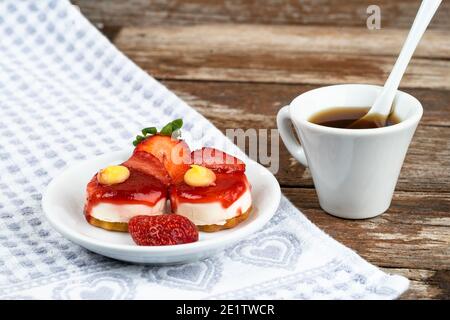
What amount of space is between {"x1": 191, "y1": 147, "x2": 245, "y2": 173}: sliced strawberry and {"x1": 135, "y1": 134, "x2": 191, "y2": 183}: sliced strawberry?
0.02m

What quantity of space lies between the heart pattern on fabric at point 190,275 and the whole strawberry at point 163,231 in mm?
34

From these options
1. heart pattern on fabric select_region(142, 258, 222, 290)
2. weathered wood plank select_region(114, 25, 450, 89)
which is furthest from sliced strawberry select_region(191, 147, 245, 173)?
weathered wood plank select_region(114, 25, 450, 89)

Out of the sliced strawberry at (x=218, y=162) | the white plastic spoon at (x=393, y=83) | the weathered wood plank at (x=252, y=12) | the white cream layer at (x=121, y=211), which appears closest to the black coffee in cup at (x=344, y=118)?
the white plastic spoon at (x=393, y=83)

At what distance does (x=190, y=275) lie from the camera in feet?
2.61

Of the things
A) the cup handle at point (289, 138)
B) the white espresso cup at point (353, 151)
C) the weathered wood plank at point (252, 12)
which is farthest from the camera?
the weathered wood plank at point (252, 12)

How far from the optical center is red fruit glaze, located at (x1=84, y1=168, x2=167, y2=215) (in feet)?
2.68

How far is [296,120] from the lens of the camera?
90 centimetres

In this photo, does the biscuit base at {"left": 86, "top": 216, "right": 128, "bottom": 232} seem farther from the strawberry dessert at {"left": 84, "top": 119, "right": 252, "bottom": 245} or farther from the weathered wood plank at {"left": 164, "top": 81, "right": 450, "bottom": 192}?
the weathered wood plank at {"left": 164, "top": 81, "right": 450, "bottom": 192}

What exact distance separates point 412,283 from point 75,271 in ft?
1.05

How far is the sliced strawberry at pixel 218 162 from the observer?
869 millimetres

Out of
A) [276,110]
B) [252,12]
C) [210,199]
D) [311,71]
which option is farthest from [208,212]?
[252,12]

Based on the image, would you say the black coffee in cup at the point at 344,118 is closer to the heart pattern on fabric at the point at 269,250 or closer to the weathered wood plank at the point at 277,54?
the heart pattern on fabric at the point at 269,250

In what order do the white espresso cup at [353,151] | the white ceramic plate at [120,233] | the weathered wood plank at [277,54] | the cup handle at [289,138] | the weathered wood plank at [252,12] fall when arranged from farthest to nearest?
the weathered wood plank at [252,12]
the weathered wood plank at [277,54]
the cup handle at [289,138]
the white espresso cup at [353,151]
the white ceramic plate at [120,233]
